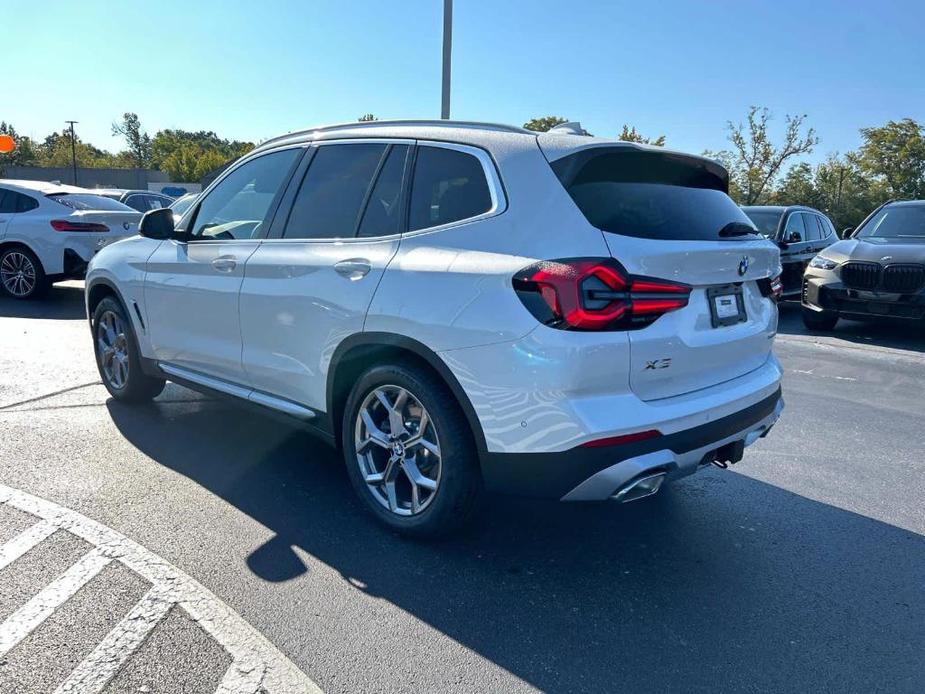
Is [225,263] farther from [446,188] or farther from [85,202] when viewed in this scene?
[85,202]

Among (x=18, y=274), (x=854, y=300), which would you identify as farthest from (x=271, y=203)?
(x=18, y=274)

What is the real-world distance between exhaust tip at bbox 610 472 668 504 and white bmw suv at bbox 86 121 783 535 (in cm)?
1

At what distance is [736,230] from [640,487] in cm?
136

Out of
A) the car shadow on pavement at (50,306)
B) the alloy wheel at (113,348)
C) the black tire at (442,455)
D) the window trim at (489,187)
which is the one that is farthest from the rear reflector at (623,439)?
the car shadow on pavement at (50,306)

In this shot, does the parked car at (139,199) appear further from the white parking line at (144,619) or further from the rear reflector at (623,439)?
the rear reflector at (623,439)

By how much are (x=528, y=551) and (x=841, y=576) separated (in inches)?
53.3

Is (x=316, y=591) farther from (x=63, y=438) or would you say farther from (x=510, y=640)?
(x=63, y=438)

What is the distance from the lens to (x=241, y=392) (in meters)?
4.08

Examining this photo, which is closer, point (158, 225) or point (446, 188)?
point (446, 188)

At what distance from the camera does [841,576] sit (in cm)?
311

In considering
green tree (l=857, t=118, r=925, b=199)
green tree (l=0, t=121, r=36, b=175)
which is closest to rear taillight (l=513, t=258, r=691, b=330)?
green tree (l=857, t=118, r=925, b=199)

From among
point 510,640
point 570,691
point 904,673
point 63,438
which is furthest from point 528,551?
point 63,438

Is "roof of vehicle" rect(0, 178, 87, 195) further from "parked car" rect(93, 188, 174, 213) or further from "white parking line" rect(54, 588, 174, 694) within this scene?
"white parking line" rect(54, 588, 174, 694)

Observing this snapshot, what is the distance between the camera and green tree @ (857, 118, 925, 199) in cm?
4641
